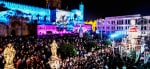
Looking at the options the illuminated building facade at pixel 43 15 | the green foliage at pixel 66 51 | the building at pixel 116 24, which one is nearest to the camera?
the green foliage at pixel 66 51

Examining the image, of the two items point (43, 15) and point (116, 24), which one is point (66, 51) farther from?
point (116, 24)

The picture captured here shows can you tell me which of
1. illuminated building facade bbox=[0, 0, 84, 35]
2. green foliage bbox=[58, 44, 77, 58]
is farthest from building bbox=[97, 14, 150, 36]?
green foliage bbox=[58, 44, 77, 58]

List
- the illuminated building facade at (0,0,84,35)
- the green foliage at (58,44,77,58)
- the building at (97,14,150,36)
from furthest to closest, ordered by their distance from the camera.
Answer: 1. the building at (97,14,150,36)
2. the illuminated building facade at (0,0,84,35)
3. the green foliage at (58,44,77,58)

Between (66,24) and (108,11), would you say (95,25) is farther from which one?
(66,24)

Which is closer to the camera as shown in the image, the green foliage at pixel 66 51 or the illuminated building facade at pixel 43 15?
the green foliage at pixel 66 51

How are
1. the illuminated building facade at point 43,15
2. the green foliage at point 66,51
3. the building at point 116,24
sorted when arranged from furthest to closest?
the building at point 116,24 < the illuminated building facade at point 43,15 < the green foliage at point 66,51

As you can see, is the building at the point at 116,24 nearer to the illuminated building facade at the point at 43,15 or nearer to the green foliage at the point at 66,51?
the illuminated building facade at the point at 43,15

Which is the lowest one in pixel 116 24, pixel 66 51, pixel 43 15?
pixel 116 24

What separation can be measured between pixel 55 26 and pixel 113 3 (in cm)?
901

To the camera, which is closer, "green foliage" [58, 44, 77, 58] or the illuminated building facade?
"green foliage" [58, 44, 77, 58]

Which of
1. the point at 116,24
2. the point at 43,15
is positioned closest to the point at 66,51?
the point at 43,15

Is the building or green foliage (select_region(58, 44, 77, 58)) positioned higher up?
green foliage (select_region(58, 44, 77, 58))

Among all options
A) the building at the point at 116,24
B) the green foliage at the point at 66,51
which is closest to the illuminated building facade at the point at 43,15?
the building at the point at 116,24

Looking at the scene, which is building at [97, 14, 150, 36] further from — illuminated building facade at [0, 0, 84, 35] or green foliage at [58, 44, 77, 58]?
green foliage at [58, 44, 77, 58]
